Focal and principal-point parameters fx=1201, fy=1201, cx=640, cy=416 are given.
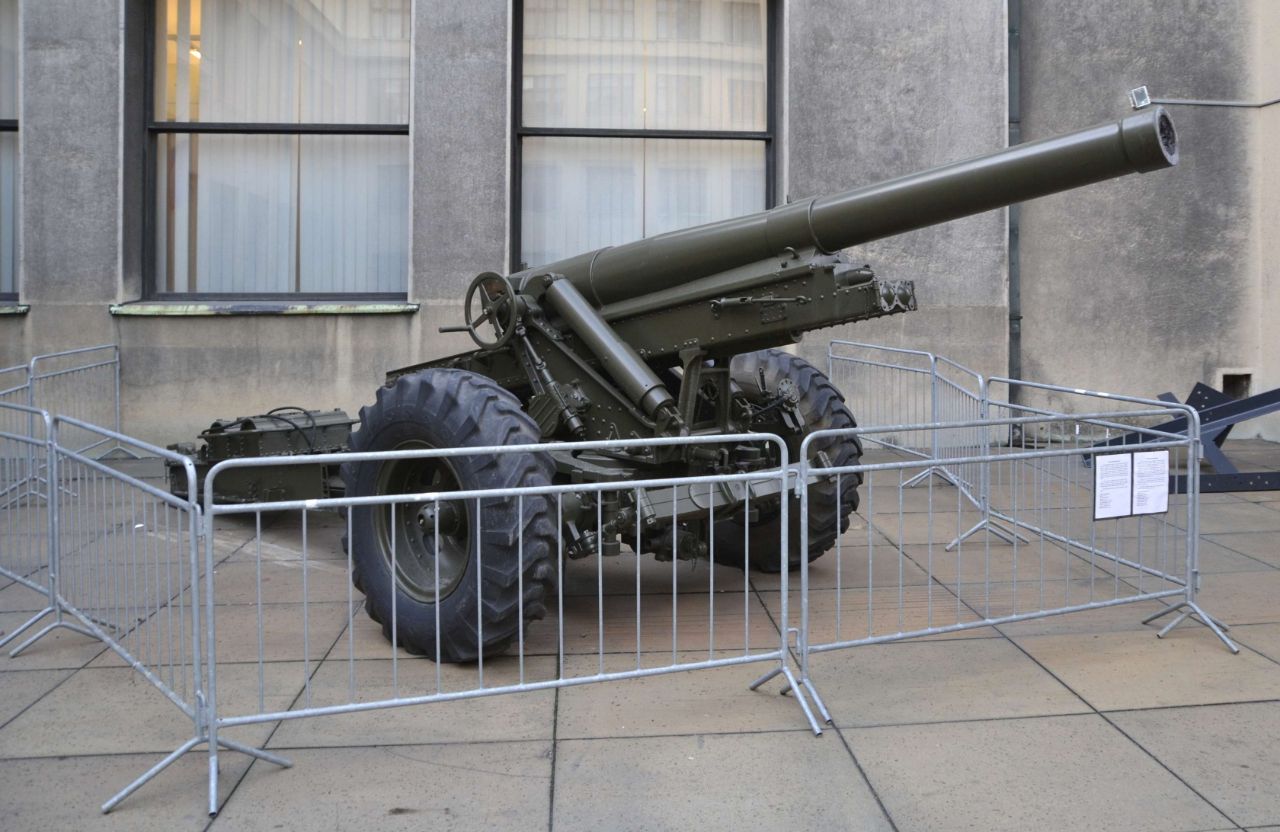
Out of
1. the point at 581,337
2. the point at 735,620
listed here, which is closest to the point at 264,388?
the point at 581,337

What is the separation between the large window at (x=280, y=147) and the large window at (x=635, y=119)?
4.46 feet

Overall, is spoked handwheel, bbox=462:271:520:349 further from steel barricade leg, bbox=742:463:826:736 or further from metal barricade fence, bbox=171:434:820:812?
steel barricade leg, bbox=742:463:826:736

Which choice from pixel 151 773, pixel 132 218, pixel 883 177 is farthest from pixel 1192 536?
pixel 132 218

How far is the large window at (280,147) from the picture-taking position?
11859 millimetres

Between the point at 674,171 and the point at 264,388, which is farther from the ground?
the point at 674,171

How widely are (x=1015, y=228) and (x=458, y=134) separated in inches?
222

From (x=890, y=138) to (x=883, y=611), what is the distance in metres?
6.76

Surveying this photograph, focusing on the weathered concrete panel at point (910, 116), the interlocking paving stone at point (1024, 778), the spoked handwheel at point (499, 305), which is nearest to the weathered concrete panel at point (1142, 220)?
the weathered concrete panel at point (910, 116)

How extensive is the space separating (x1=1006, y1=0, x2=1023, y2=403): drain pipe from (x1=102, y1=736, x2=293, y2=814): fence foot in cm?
946

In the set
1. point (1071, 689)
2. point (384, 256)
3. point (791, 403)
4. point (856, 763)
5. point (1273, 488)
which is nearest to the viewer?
point (856, 763)

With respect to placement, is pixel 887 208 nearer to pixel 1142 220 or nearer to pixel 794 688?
pixel 794 688

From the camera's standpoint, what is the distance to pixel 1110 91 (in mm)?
12094

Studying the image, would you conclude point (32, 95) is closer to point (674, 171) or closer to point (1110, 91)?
point (674, 171)

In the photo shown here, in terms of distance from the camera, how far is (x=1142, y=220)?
1219 cm
